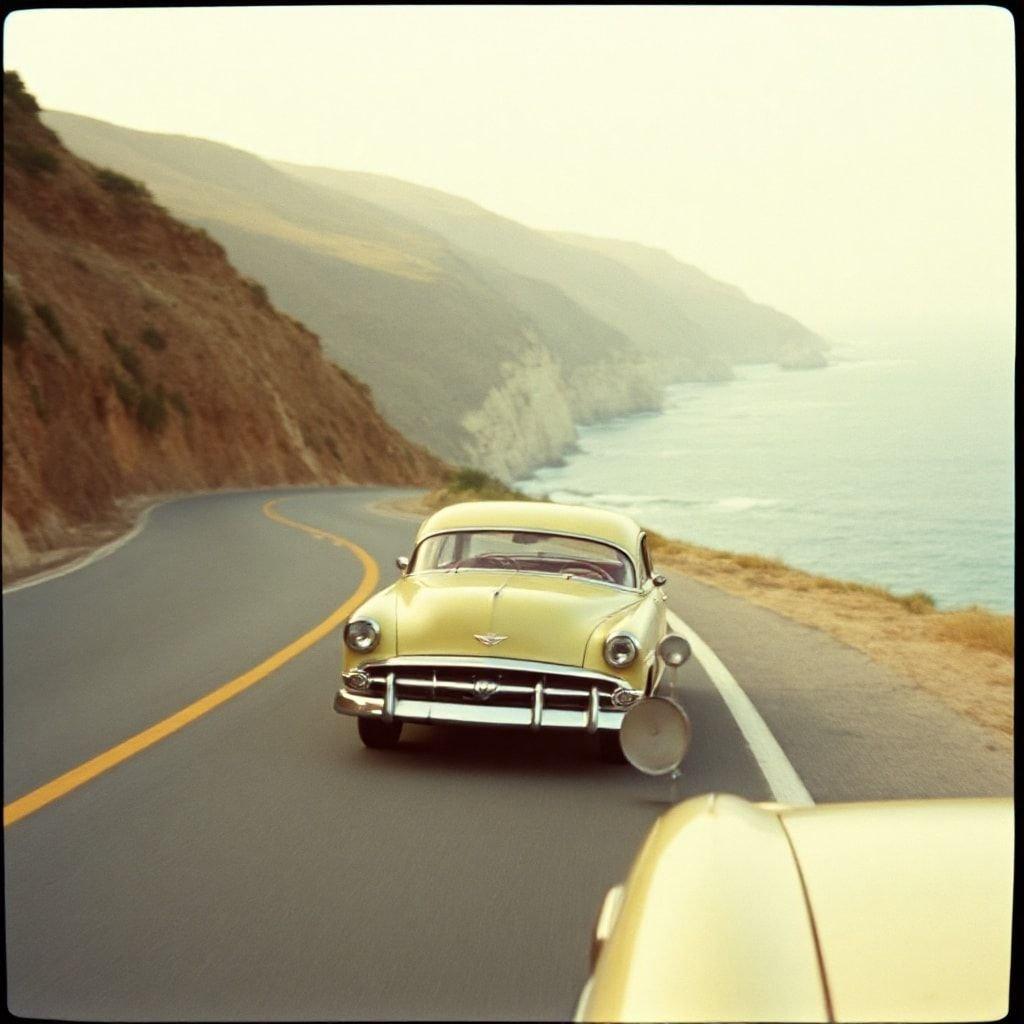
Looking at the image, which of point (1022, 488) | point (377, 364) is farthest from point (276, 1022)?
point (377, 364)

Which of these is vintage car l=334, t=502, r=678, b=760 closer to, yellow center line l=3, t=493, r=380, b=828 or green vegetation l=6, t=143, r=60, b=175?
yellow center line l=3, t=493, r=380, b=828

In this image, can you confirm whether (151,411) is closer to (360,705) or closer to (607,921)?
(360,705)

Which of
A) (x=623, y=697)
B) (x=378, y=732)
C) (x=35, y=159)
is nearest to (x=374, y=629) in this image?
(x=378, y=732)

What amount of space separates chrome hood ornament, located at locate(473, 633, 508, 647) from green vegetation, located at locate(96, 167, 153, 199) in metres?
63.1

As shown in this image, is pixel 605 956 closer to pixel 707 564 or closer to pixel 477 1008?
pixel 477 1008

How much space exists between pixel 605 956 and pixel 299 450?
60.9m

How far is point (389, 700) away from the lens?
7.10 meters

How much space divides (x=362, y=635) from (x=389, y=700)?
43 cm

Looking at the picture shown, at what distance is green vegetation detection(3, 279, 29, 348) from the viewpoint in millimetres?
33125

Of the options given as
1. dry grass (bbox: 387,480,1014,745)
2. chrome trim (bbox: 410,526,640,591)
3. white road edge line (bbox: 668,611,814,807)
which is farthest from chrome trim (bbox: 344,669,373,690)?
dry grass (bbox: 387,480,1014,745)

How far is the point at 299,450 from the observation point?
2445 inches

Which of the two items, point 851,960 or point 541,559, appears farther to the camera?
point 541,559

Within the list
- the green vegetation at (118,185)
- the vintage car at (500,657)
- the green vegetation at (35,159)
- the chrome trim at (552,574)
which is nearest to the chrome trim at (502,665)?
the vintage car at (500,657)

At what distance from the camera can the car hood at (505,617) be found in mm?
7121
